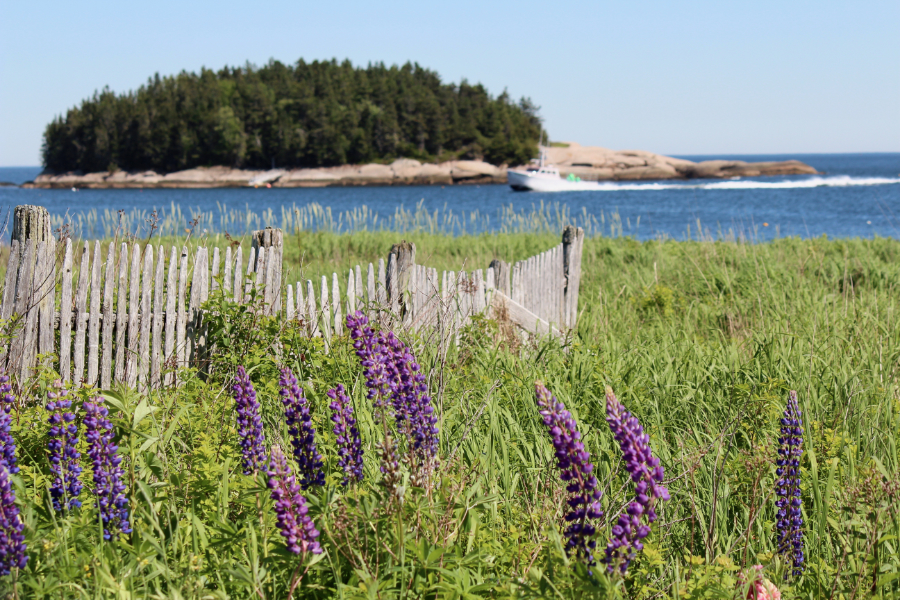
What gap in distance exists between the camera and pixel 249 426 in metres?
2.18

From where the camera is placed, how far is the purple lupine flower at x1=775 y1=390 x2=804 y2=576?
2219mm

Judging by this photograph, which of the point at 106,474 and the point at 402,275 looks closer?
the point at 106,474

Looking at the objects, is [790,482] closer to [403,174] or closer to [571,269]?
[571,269]

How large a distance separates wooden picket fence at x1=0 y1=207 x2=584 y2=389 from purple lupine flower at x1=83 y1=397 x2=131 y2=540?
229 cm

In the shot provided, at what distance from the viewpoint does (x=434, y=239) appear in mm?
12539

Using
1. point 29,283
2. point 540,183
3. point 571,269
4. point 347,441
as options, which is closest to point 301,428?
point 347,441

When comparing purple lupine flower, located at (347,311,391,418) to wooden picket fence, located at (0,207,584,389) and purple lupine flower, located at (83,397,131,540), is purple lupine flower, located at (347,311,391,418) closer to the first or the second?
purple lupine flower, located at (83,397,131,540)

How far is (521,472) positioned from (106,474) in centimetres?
194

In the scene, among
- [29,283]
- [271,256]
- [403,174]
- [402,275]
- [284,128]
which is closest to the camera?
[29,283]

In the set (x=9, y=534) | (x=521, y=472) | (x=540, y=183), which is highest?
(x=540, y=183)

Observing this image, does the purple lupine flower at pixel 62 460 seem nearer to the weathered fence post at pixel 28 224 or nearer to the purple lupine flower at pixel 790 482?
the purple lupine flower at pixel 790 482

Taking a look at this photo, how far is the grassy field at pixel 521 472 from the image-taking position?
6.32 feet

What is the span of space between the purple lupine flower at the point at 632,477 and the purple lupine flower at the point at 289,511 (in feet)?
2.56

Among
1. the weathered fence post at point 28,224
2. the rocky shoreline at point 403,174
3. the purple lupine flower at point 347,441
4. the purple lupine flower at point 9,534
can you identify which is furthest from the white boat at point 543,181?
the purple lupine flower at point 9,534
